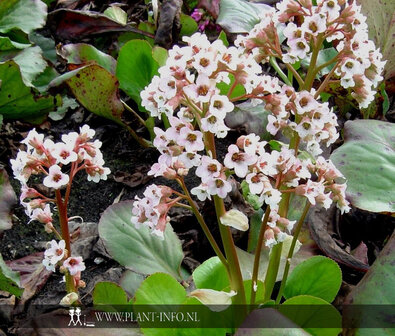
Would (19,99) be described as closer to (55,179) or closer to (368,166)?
(55,179)

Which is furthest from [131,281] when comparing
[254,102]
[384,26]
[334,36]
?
[384,26]

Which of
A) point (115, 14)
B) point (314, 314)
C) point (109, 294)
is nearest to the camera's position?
point (314, 314)

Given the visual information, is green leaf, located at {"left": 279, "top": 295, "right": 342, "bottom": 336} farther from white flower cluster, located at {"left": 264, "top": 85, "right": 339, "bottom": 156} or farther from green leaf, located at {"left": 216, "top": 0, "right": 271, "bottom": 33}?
green leaf, located at {"left": 216, "top": 0, "right": 271, "bottom": 33}

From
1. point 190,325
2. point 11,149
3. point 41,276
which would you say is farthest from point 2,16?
point 190,325

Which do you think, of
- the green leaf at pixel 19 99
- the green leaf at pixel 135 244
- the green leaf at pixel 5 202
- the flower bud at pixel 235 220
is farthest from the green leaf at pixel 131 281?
the green leaf at pixel 19 99

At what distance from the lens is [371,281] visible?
112 centimetres

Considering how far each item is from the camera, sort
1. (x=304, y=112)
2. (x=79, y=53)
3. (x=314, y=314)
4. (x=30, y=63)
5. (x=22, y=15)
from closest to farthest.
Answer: (x=304, y=112)
(x=314, y=314)
(x=79, y=53)
(x=30, y=63)
(x=22, y=15)

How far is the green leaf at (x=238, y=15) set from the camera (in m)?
1.96

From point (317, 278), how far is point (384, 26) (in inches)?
40.5

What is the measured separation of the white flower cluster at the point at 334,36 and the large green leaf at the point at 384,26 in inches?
31.8

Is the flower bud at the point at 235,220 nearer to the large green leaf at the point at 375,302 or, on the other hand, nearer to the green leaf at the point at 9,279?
the large green leaf at the point at 375,302

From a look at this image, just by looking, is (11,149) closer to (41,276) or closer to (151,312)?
(41,276)

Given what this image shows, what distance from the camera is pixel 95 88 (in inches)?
72.6

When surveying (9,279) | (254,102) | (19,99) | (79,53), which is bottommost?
(19,99)
